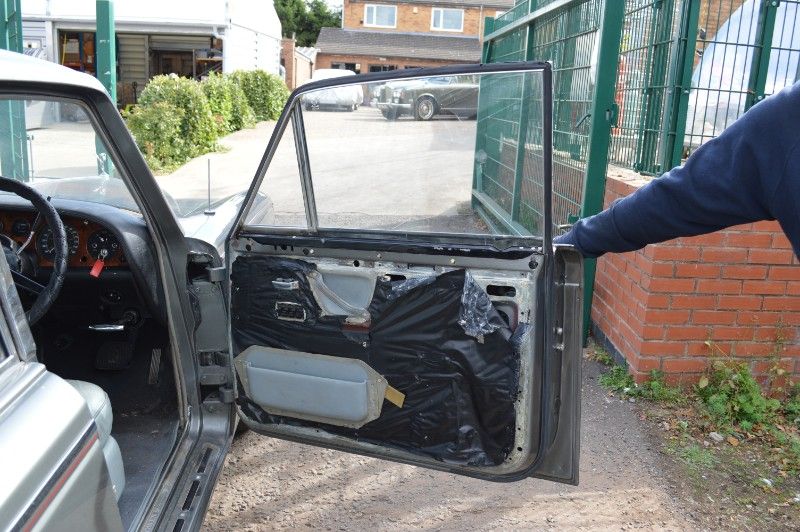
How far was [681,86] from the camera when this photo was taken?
13.1 feet

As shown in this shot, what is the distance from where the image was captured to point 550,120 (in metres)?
2.24

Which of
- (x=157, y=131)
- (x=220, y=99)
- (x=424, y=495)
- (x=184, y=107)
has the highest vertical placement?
(x=220, y=99)

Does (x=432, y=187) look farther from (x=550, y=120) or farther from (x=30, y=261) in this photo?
(x=30, y=261)

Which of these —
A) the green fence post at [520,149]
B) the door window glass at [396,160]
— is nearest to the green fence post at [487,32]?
the green fence post at [520,149]

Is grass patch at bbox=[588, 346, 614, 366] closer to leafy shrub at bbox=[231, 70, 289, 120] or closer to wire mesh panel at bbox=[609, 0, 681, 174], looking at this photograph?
wire mesh panel at bbox=[609, 0, 681, 174]

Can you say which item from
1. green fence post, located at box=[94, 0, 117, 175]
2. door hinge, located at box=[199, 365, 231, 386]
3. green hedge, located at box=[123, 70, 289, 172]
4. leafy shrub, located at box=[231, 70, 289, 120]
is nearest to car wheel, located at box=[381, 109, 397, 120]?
door hinge, located at box=[199, 365, 231, 386]

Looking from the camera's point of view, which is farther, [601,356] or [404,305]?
[601,356]

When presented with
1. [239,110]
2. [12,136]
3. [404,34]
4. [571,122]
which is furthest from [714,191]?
[404,34]

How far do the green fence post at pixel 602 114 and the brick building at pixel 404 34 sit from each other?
36430 millimetres

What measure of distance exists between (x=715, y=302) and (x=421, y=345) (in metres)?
2.26

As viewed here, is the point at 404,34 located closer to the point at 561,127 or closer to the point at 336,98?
the point at 561,127

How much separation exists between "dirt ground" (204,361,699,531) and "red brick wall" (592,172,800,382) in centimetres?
61

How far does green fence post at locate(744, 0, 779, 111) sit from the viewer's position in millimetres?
3967

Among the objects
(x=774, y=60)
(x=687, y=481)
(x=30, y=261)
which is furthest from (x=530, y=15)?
(x=30, y=261)
